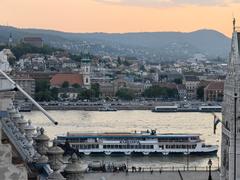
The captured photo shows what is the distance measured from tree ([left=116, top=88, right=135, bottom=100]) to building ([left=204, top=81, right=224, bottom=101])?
5.69 m

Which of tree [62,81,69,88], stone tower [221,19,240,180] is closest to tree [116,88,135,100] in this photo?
tree [62,81,69,88]

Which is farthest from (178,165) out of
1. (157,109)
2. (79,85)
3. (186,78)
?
(186,78)

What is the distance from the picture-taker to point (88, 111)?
47562mm

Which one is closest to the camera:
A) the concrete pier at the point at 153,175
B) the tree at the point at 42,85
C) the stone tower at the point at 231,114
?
the stone tower at the point at 231,114

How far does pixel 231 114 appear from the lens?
397 inches

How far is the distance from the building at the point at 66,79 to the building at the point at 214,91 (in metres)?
10.3

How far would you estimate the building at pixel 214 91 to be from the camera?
177 ft

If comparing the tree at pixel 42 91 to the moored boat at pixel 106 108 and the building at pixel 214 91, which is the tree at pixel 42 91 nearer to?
the moored boat at pixel 106 108

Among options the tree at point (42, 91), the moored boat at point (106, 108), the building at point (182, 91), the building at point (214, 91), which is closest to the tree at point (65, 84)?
the tree at point (42, 91)

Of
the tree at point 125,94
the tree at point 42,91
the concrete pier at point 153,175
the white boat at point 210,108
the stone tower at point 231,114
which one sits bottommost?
the white boat at point 210,108

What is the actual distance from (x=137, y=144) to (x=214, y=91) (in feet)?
99.8

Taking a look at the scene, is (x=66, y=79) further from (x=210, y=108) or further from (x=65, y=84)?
(x=210, y=108)

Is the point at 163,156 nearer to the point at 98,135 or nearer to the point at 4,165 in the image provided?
the point at 98,135

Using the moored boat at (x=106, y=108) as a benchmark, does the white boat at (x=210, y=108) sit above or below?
above
